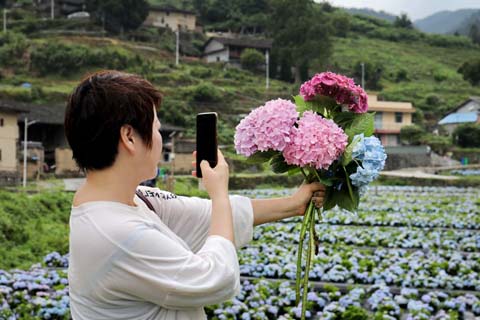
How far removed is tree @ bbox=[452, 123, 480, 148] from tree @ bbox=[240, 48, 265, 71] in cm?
2023

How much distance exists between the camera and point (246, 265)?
691 centimetres

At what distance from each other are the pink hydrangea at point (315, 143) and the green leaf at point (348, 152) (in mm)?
19

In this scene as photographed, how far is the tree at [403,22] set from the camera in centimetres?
8488

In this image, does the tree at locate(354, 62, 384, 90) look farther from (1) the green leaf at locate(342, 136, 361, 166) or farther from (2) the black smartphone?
(2) the black smartphone

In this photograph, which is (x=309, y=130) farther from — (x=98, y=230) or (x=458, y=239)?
(x=458, y=239)

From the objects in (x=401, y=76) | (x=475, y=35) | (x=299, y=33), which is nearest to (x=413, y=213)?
(x=299, y=33)

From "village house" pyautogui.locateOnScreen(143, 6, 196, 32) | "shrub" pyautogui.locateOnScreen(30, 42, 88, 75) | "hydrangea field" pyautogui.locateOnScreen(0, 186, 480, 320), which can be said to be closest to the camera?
"hydrangea field" pyautogui.locateOnScreen(0, 186, 480, 320)

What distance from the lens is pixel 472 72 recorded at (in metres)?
55.9

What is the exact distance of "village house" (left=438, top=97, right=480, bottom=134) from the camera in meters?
40.4

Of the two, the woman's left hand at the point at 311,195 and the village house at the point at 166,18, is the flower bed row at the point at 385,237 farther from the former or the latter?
the village house at the point at 166,18

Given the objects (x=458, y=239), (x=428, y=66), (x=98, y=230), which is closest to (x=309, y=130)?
(x=98, y=230)

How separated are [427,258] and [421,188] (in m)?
14.0

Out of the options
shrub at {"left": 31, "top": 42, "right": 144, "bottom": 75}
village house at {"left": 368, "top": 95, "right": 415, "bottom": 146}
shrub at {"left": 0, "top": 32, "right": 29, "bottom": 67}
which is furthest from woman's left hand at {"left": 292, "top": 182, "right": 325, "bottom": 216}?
shrub at {"left": 0, "top": 32, "right": 29, "bottom": 67}

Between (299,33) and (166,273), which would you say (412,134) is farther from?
(166,273)
